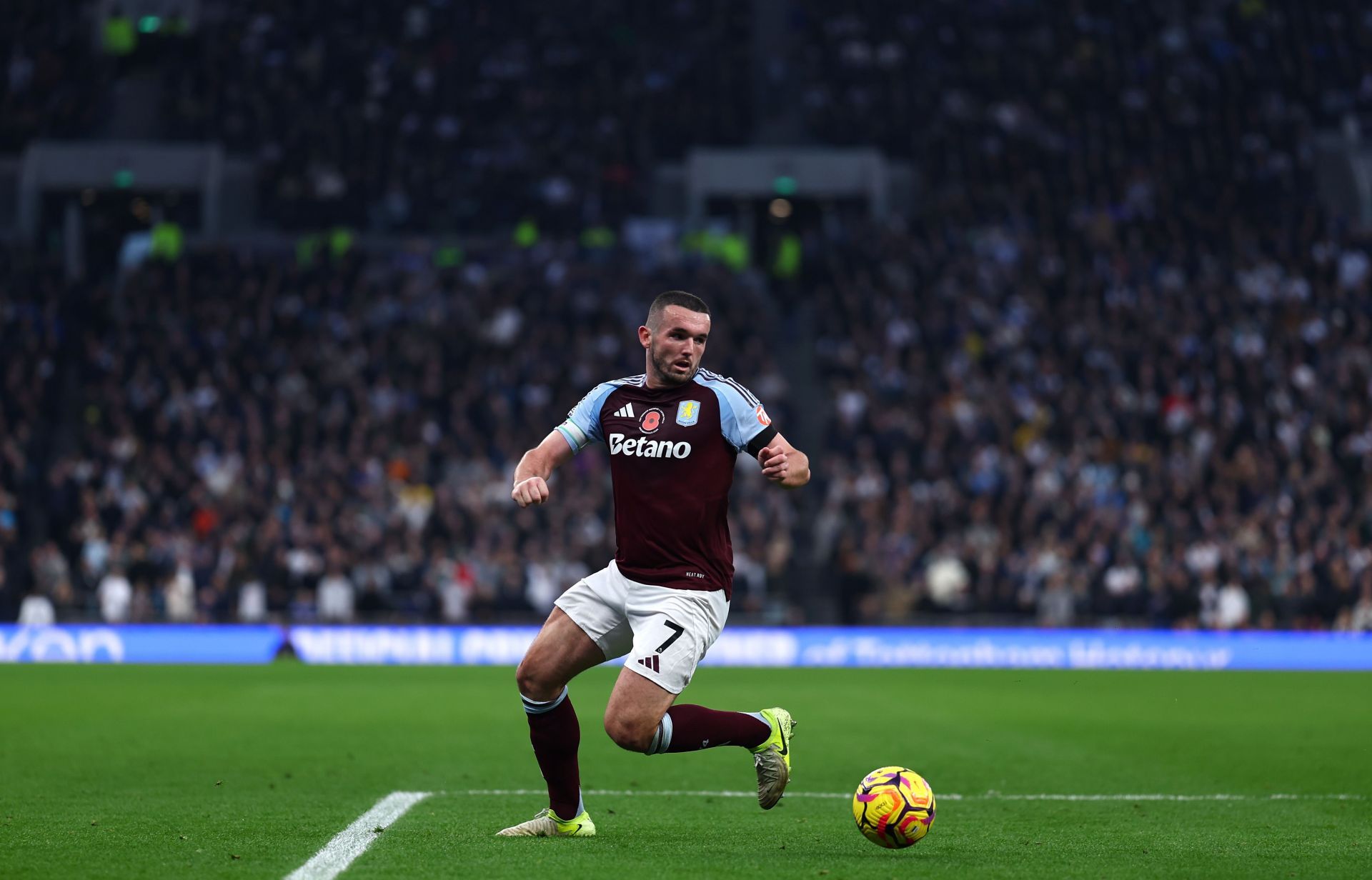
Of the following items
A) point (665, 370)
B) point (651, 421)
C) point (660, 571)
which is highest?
point (665, 370)

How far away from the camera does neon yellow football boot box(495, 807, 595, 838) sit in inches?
299

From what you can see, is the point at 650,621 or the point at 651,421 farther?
the point at 651,421

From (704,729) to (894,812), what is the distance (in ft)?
3.03

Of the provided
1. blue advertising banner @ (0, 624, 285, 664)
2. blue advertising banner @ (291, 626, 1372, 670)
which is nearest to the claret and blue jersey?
blue advertising banner @ (291, 626, 1372, 670)

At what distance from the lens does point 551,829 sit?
25.1 feet

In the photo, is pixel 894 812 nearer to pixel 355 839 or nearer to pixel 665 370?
pixel 665 370

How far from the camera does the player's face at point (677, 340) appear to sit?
736cm

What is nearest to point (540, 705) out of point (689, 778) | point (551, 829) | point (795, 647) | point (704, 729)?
point (551, 829)

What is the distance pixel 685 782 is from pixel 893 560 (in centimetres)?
1568

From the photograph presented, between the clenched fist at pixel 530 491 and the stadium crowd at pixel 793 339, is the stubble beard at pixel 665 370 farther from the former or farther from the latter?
the stadium crowd at pixel 793 339

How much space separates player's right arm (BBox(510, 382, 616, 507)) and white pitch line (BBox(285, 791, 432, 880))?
1617mm

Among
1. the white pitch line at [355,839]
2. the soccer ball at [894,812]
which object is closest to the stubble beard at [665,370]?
the soccer ball at [894,812]

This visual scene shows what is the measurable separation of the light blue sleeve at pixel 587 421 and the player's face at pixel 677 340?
13.5 inches

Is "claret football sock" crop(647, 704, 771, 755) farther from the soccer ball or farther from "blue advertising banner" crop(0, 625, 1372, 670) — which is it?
"blue advertising banner" crop(0, 625, 1372, 670)
